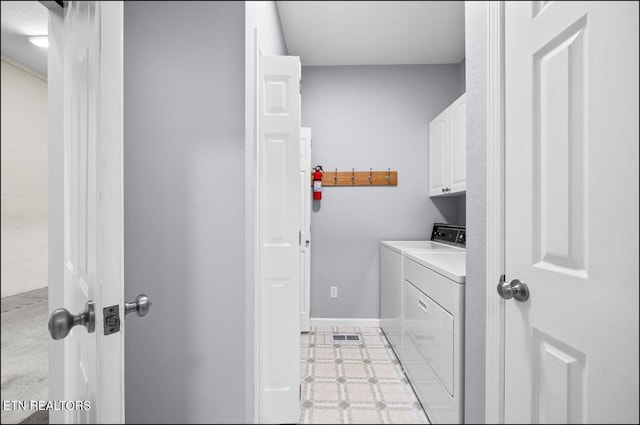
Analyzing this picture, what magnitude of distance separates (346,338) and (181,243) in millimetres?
2018

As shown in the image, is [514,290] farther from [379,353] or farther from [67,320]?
[379,353]

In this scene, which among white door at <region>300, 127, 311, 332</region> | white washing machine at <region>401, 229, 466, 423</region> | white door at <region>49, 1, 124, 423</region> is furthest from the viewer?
white door at <region>300, 127, 311, 332</region>

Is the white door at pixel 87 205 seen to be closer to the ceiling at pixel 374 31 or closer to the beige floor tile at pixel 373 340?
the ceiling at pixel 374 31

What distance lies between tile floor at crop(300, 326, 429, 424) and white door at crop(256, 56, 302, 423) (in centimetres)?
28

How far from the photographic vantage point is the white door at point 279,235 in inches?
66.2

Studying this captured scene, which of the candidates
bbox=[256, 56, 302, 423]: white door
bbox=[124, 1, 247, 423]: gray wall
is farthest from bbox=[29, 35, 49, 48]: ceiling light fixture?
bbox=[256, 56, 302, 423]: white door

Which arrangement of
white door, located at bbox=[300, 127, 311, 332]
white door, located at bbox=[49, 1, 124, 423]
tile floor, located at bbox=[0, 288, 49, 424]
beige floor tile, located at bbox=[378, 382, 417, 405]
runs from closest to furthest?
tile floor, located at bbox=[0, 288, 49, 424]
white door, located at bbox=[49, 1, 124, 423]
beige floor tile, located at bbox=[378, 382, 417, 405]
white door, located at bbox=[300, 127, 311, 332]

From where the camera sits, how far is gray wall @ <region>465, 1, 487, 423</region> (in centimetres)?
94

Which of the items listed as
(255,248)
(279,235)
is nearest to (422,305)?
(279,235)

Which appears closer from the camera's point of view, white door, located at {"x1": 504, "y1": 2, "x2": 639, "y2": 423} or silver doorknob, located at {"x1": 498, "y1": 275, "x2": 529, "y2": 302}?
white door, located at {"x1": 504, "y1": 2, "x2": 639, "y2": 423}

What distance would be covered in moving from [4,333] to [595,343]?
37.1 inches

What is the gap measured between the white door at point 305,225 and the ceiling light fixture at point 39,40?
251 centimetres

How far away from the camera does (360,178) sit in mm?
3352

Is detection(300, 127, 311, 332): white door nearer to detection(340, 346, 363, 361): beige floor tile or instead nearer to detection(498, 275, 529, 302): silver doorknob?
detection(340, 346, 363, 361): beige floor tile
